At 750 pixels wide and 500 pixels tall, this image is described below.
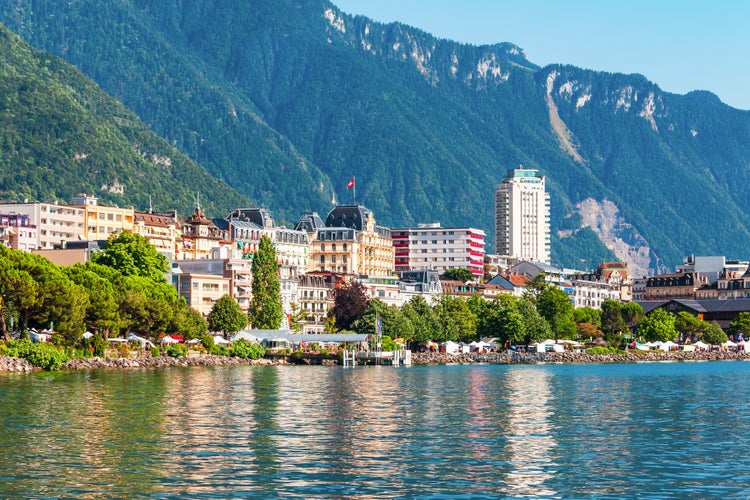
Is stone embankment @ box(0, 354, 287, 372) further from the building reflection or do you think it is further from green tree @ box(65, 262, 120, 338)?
the building reflection

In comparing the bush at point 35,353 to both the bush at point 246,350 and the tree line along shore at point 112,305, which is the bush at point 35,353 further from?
the bush at point 246,350

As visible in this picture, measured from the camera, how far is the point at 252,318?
7697 inches

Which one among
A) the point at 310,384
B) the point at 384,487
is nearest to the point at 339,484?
the point at 384,487

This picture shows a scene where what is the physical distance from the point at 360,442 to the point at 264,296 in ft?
436

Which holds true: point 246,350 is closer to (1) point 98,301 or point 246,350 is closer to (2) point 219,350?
(2) point 219,350

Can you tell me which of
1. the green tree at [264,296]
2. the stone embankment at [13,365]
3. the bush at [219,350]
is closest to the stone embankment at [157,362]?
the bush at [219,350]

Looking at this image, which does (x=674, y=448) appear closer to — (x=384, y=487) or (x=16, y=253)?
(x=384, y=487)

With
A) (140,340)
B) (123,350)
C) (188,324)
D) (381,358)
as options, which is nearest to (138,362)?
(123,350)

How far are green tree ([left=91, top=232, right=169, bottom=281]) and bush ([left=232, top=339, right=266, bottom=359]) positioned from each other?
13245mm

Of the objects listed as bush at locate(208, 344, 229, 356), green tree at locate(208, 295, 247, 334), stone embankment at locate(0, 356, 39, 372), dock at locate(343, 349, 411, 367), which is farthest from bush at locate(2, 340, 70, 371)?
green tree at locate(208, 295, 247, 334)

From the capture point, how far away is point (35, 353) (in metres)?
125

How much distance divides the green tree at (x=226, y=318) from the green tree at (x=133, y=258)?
12234mm

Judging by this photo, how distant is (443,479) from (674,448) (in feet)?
51.8

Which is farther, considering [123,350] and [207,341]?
[207,341]
